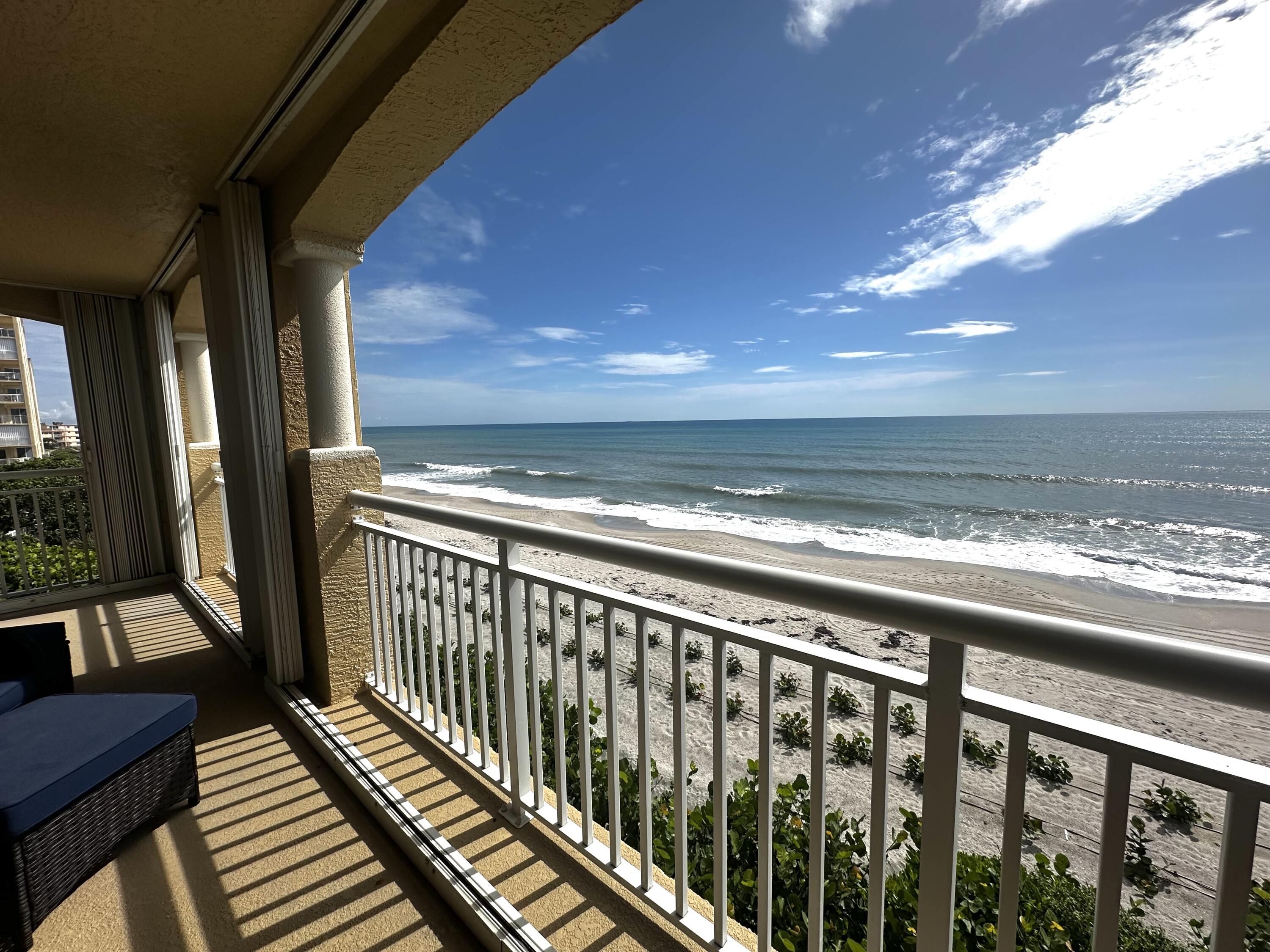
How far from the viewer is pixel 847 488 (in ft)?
49.4

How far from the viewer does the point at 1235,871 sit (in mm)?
514

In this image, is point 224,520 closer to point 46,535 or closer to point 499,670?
point 46,535

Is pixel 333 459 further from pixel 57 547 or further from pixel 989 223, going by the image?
pixel 989 223

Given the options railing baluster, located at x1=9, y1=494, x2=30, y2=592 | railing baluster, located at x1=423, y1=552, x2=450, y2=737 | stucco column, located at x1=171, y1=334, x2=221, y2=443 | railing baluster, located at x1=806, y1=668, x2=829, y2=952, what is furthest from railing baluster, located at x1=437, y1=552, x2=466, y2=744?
railing baluster, located at x1=9, y1=494, x2=30, y2=592

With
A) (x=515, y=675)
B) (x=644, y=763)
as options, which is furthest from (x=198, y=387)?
(x=644, y=763)

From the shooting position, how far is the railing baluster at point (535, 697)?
1390 mm

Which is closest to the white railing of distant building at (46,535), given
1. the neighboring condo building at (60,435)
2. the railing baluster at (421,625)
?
the neighboring condo building at (60,435)

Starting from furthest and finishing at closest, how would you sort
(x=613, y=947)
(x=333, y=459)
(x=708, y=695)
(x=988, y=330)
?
(x=988, y=330)
(x=708, y=695)
(x=333, y=459)
(x=613, y=947)

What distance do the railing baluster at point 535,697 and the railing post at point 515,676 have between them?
0.02 meters

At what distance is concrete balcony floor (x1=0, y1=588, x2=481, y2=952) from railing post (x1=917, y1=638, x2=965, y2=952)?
1.05 metres

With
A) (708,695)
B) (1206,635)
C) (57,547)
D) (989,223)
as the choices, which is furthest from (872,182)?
(57,547)

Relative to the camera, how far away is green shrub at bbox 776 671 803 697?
3680 millimetres

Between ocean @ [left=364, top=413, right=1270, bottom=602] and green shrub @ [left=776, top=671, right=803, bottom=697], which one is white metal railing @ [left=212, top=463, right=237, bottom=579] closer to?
green shrub @ [left=776, top=671, right=803, bottom=697]

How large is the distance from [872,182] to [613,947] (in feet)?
82.8
